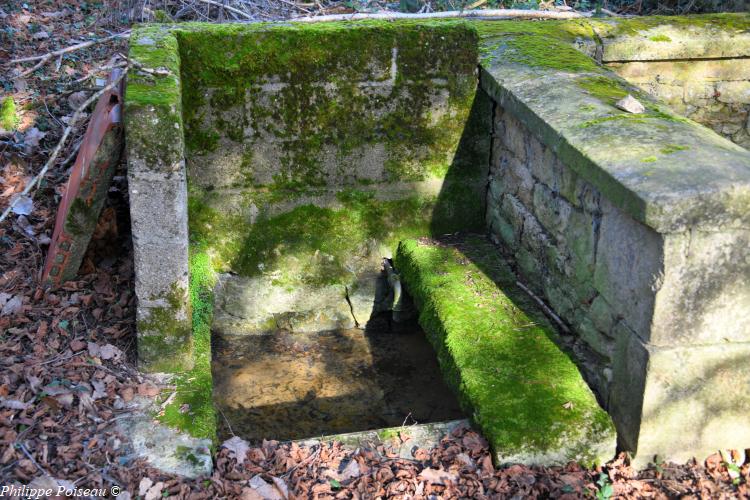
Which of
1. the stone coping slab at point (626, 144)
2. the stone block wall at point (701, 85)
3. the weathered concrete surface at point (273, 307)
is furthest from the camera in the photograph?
the stone block wall at point (701, 85)

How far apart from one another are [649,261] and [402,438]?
132cm

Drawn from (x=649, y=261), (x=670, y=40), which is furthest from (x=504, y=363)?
(x=670, y=40)

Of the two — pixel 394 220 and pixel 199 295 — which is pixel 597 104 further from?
pixel 199 295

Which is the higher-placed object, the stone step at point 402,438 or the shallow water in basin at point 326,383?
the stone step at point 402,438

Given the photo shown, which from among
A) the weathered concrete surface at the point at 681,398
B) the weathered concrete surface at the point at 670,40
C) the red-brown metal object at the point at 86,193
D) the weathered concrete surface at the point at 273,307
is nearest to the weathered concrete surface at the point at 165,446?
the red-brown metal object at the point at 86,193

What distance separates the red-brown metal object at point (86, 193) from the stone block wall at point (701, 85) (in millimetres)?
3220

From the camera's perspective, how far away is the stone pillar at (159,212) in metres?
3.32

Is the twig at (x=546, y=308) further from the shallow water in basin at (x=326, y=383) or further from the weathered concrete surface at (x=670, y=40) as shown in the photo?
the weathered concrete surface at (x=670, y=40)

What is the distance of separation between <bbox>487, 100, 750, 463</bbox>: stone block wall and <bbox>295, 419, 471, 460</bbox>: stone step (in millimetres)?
738

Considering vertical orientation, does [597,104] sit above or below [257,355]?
above

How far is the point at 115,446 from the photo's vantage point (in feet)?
10.3

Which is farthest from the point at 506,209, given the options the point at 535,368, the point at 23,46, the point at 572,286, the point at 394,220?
the point at 23,46

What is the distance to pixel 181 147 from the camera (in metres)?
3.40

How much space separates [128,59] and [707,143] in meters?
2.78
